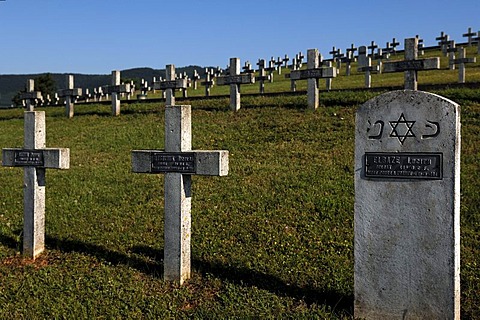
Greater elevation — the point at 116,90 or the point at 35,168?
the point at 116,90

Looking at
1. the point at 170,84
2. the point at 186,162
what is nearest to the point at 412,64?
the point at 170,84

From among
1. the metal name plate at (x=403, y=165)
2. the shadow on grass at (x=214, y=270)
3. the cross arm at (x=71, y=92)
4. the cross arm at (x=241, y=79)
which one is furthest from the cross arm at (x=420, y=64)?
the cross arm at (x=71, y=92)

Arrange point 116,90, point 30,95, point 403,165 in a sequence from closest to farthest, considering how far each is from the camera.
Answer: point 403,165
point 116,90
point 30,95

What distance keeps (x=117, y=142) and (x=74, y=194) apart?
19.6ft

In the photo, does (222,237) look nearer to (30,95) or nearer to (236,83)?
(236,83)

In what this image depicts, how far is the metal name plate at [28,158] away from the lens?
7.44 metres

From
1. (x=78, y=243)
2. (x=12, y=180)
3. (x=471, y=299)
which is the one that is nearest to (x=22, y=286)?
(x=78, y=243)

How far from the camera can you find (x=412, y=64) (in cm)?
1566

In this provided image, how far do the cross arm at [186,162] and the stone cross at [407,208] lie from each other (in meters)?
1.70

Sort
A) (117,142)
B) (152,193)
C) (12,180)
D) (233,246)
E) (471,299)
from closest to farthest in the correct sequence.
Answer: (471,299) → (233,246) → (152,193) → (12,180) → (117,142)

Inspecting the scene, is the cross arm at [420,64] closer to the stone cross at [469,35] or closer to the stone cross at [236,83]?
the stone cross at [236,83]

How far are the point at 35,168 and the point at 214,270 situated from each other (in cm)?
309

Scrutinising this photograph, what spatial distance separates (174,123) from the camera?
6.36 meters

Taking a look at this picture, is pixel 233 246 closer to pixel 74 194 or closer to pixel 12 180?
pixel 74 194
